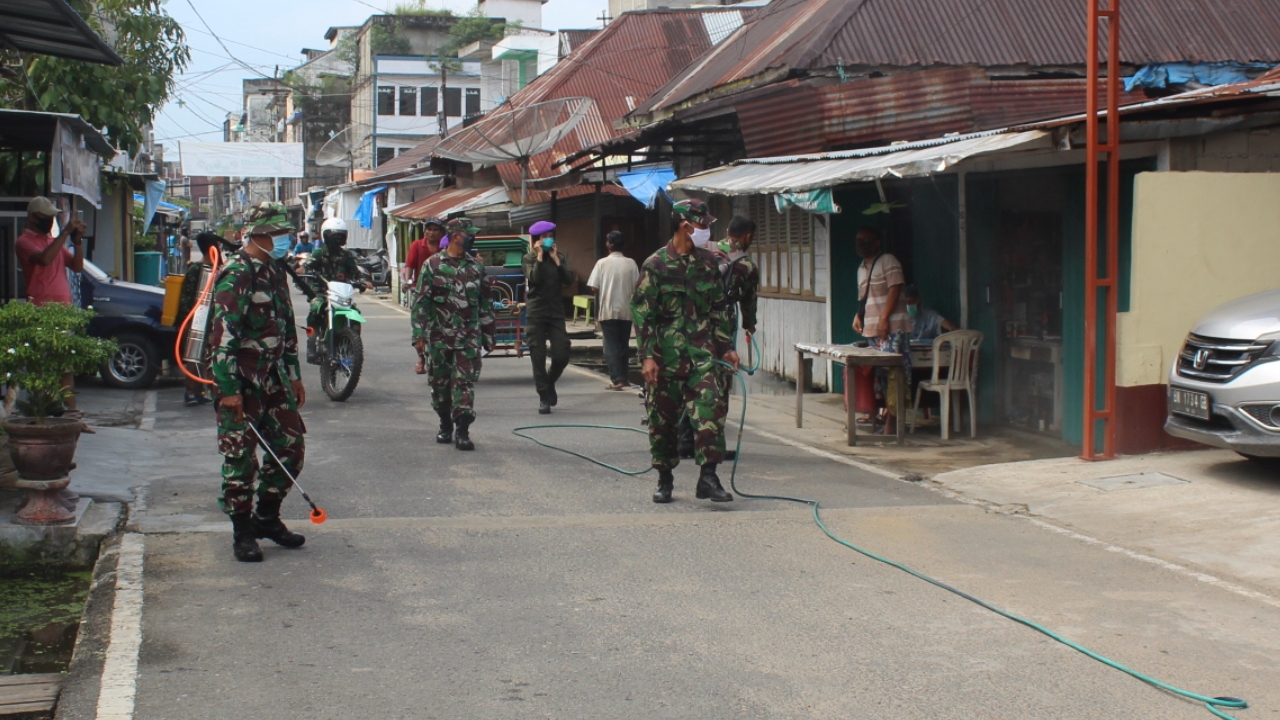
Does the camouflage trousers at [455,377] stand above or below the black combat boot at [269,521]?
above

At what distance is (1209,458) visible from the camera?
868 centimetres

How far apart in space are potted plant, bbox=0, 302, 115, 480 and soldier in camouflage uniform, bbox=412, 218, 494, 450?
3.48 m

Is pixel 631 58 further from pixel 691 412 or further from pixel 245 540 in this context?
pixel 245 540

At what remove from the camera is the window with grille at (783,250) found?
14297mm

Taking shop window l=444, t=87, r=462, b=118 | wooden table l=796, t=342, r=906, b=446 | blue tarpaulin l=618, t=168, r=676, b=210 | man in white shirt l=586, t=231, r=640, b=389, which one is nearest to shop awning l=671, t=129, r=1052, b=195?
man in white shirt l=586, t=231, r=640, b=389

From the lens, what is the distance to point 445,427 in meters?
10.3

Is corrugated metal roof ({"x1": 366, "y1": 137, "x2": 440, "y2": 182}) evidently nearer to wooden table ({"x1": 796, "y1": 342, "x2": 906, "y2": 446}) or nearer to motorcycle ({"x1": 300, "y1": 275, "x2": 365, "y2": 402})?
motorcycle ({"x1": 300, "y1": 275, "x2": 365, "y2": 402})

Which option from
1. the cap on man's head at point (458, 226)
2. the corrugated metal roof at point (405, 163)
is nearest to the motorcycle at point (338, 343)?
the cap on man's head at point (458, 226)

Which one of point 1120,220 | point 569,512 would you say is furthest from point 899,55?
point 569,512

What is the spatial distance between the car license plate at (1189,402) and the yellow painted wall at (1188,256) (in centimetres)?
54

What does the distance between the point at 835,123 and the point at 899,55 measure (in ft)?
6.48

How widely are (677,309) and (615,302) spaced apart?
5667mm

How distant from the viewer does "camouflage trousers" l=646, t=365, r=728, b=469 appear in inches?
302

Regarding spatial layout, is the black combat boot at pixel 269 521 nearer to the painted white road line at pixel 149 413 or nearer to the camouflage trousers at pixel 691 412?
the camouflage trousers at pixel 691 412
